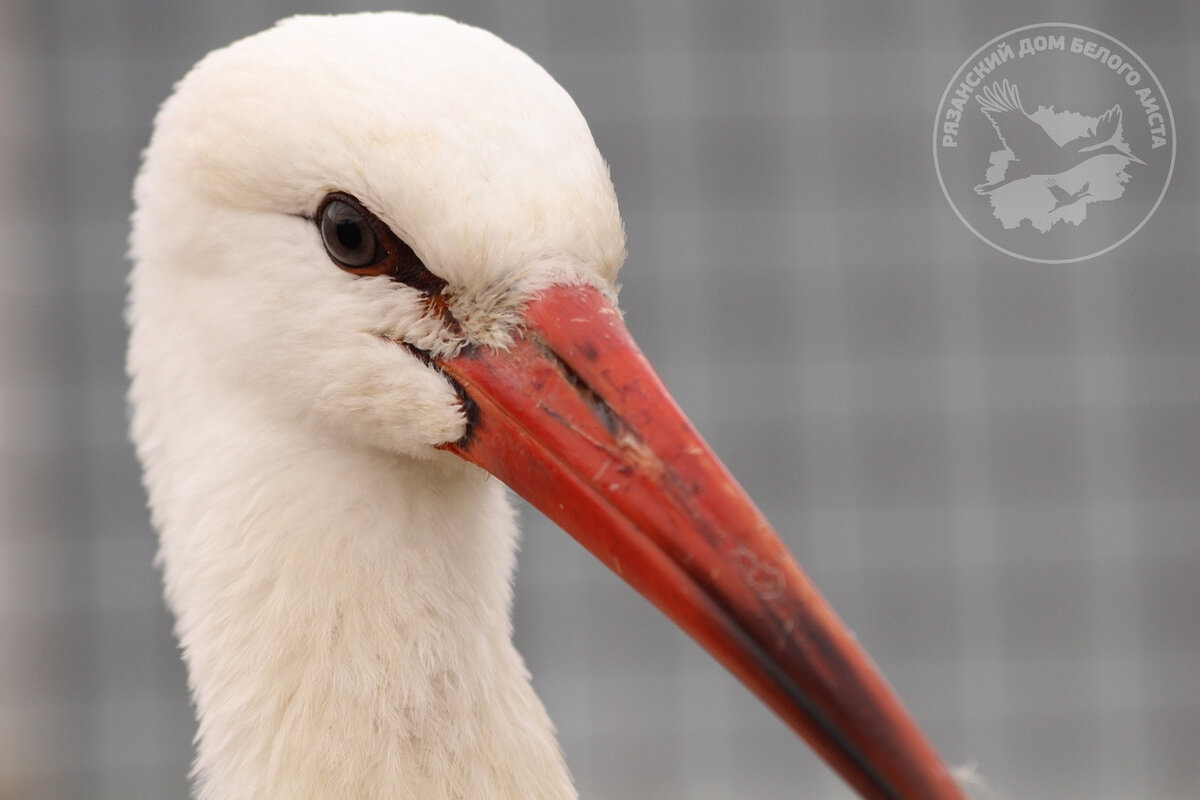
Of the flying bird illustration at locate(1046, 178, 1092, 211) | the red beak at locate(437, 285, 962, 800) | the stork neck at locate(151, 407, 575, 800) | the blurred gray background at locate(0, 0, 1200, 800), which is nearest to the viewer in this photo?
the red beak at locate(437, 285, 962, 800)

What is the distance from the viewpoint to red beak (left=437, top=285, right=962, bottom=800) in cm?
101

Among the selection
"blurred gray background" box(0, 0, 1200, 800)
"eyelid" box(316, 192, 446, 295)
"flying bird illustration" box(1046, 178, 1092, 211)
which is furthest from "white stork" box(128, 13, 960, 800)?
"blurred gray background" box(0, 0, 1200, 800)

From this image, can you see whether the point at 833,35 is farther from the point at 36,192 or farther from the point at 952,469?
the point at 36,192

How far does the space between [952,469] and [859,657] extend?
4.42m

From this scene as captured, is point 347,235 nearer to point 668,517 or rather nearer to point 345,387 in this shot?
point 345,387

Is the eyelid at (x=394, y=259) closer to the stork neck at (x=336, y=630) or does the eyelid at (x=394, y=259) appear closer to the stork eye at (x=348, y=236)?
the stork eye at (x=348, y=236)

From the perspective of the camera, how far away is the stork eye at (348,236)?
1.23m

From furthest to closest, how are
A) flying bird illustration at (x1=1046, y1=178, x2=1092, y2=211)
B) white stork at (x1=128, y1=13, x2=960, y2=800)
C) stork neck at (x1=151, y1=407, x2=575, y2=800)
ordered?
flying bird illustration at (x1=1046, y1=178, x2=1092, y2=211) < stork neck at (x1=151, y1=407, x2=575, y2=800) < white stork at (x1=128, y1=13, x2=960, y2=800)

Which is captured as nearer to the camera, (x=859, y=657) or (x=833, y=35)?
(x=859, y=657)

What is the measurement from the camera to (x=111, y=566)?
4.57 meters

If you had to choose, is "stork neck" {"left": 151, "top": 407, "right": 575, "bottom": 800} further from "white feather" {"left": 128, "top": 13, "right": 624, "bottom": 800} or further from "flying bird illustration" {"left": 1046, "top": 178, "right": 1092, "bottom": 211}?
"flying bird illustration" {"left": 1046, "top": 178, "right": 1092, "bottom": 211}

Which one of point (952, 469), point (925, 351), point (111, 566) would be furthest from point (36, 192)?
point (952, 469)

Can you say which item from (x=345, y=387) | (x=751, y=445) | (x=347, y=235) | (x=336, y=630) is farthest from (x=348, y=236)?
(x=751, y=445)

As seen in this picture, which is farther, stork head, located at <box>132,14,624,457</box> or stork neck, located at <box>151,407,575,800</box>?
stork neck, located at <box>151,407,575,800</box>
